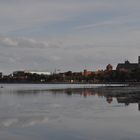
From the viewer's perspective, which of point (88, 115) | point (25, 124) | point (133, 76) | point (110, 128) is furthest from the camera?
point (133, 76)

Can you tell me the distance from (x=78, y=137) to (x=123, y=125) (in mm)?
5196

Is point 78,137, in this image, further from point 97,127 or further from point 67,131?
point 97,127

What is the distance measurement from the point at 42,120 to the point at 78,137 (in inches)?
316

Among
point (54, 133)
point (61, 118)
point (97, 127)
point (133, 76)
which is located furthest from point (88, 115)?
point (133, 76)

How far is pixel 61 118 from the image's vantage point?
30.0 m

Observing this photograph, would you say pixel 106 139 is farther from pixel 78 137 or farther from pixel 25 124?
pixel 25 124

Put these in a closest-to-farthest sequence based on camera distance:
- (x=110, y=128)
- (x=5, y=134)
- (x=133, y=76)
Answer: (x=5, y=134)
(x=110, y=128)
(x=133, y=76)

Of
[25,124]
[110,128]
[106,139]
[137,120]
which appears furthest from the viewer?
[137,120]

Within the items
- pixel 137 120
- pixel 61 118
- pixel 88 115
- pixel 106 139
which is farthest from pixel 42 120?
pixel 106 139

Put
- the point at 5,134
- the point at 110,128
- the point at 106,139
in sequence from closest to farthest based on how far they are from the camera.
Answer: the point at 106,139 < the point at 5,134 < the point at 110,128

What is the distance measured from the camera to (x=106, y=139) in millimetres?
20438

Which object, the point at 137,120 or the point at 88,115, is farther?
the point at 88,115

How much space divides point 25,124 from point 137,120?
25.3 ft

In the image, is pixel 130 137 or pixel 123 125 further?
pixel 123 125
